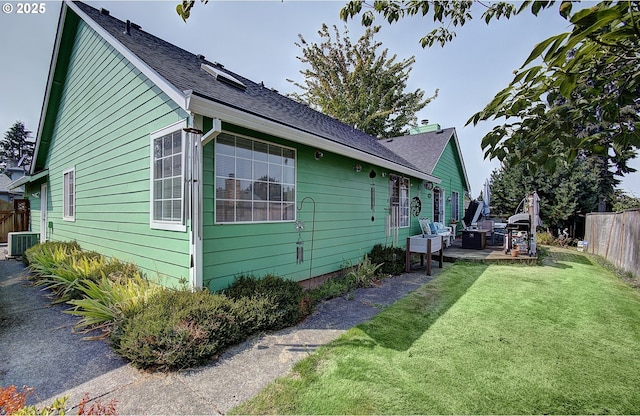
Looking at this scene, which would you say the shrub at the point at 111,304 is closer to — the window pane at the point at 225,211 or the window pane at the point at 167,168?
the window pane at the point at 225,211

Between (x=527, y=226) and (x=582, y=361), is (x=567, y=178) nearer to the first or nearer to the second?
(x=527, y=226)

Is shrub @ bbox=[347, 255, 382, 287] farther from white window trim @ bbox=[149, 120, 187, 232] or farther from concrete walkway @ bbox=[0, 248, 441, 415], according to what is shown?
white window trim @ bbox=[149, 120, 187, 232]

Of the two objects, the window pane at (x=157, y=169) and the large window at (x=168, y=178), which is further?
the window pane at (x=157, y=169)

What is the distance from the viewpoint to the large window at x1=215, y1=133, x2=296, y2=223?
425 cm

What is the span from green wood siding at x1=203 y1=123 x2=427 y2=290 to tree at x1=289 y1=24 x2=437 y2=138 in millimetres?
13869

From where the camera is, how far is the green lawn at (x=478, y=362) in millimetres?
2428

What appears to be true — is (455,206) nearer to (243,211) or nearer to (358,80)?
(358,80)

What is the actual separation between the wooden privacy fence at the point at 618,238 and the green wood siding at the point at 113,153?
32.5 ft

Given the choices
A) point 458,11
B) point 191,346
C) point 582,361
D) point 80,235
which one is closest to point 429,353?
point 582,361

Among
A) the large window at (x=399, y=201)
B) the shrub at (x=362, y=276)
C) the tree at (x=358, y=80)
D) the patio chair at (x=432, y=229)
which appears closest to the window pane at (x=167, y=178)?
the shrub at (x=362, y=276)

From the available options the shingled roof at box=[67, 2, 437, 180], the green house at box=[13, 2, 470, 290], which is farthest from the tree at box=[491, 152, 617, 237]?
the shingled roof at box=[67, 2, 437, 180]

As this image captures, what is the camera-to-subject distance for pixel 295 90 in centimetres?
2262

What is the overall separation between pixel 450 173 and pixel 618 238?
6.34 meters

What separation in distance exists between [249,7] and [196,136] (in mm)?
1965
